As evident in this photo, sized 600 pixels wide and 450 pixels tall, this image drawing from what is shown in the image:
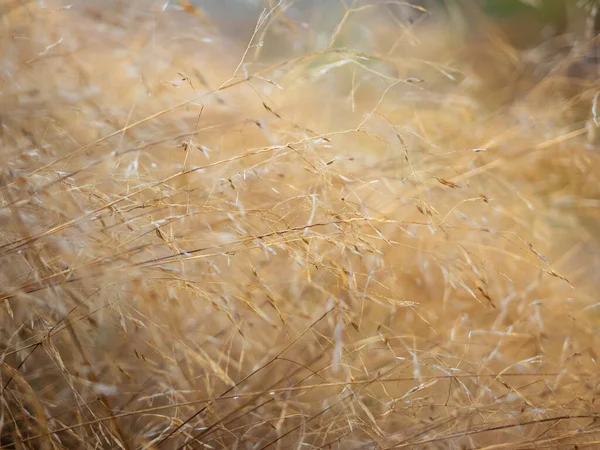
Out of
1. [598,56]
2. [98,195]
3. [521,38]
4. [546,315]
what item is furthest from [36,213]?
[521,38]

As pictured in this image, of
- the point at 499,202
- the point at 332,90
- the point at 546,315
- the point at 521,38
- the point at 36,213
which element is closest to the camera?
the point at 36,213

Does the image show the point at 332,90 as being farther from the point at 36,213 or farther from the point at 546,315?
the point at 36,213

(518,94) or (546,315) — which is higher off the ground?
(518,94)

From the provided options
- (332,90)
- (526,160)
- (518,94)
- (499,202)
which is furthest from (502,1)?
(499,202)

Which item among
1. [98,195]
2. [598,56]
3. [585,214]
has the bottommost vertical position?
[585,214]

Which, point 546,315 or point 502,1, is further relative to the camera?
point 502,1

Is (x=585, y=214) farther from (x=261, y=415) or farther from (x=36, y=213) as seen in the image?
(x=36, y=213)

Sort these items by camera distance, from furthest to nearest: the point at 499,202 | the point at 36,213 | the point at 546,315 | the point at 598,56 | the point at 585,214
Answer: the point at 598,56
the point at 585,214
the point at 499,202
the point at 546,315
the point at 36,213
